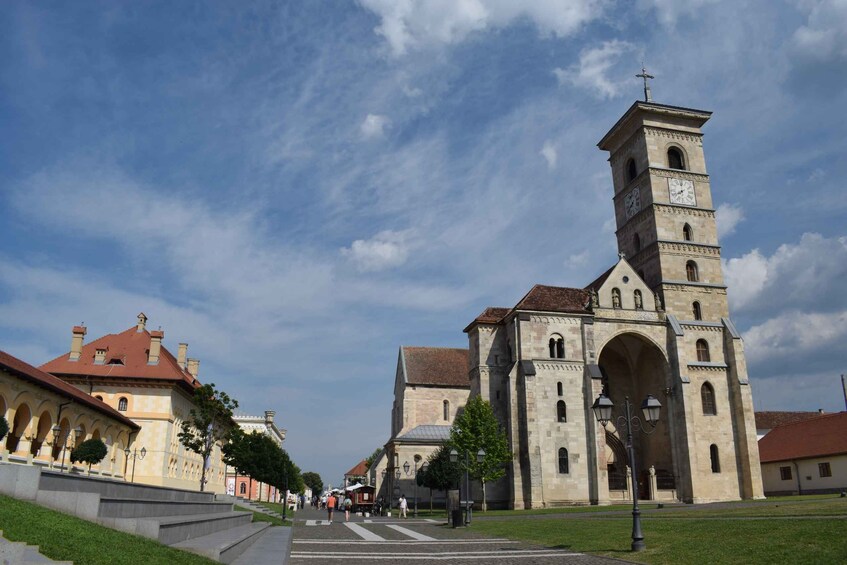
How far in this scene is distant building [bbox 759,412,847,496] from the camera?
5038 cm

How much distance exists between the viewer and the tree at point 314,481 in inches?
7219

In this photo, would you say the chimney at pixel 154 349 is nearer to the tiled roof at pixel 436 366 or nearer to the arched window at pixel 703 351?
the tiled roof at pixel 436 366

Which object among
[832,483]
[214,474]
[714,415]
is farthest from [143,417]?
[832,483]

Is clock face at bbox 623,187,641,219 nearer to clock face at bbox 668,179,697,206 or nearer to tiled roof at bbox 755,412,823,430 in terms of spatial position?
clock face at bbox 668,179,697,206

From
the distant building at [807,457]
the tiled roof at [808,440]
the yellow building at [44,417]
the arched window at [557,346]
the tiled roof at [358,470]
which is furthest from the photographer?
the tiled roof at [358,470]

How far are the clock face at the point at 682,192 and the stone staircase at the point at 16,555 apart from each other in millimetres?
54637

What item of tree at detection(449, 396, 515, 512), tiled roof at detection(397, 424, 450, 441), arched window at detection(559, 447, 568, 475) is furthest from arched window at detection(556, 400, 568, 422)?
tiled roof at detection(397, 424, 450, 441)

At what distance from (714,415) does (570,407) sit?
11742 mm

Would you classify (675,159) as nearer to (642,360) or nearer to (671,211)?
(671,211)

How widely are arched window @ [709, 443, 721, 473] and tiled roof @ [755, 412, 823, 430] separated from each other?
35291 mm

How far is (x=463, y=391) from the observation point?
229 ft

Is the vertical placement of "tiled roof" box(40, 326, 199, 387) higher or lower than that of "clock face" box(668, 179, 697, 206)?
lower

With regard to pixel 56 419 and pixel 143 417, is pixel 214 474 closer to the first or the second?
pixel 143 417

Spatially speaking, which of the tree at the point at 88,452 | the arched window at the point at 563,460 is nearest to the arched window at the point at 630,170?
the arched window at the point at 563,460
